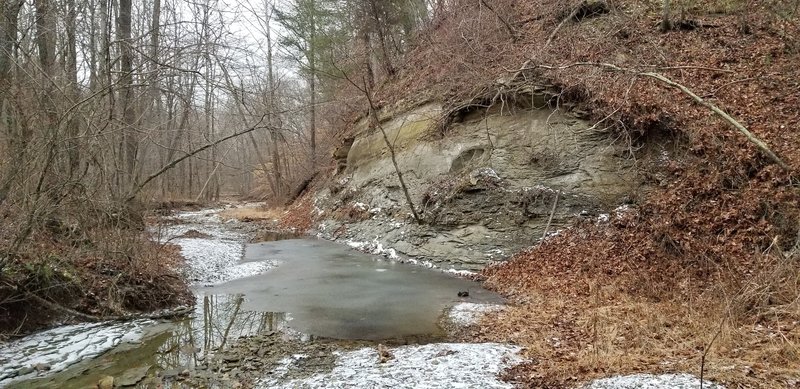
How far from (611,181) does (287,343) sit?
8702 millimetres

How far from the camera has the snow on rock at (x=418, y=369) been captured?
530 cm

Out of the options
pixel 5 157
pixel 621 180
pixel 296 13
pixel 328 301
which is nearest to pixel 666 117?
pixel 621 180

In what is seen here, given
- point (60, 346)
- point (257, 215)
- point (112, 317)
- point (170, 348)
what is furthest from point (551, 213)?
point (257, 215)

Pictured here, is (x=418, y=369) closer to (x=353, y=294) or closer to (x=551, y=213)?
(x=353, y=294)

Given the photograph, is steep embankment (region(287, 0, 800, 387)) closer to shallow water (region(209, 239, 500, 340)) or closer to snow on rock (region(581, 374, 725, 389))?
snow on rock (region(581, 374, 725, 389))

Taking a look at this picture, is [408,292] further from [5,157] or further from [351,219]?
[351,219]

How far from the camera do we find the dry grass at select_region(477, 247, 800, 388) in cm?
496

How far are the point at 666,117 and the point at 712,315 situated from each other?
6.69 m

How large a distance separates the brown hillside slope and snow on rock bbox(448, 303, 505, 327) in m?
0.40

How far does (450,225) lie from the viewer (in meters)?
13.4

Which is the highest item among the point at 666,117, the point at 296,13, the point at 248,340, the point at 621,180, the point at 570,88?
the point at 296,13

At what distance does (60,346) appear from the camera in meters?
6.52

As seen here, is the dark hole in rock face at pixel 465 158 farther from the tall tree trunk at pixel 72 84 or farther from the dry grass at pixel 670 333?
the tall tree trunk at pixel 72 84

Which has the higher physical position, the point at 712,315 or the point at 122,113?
the point at 122,113
